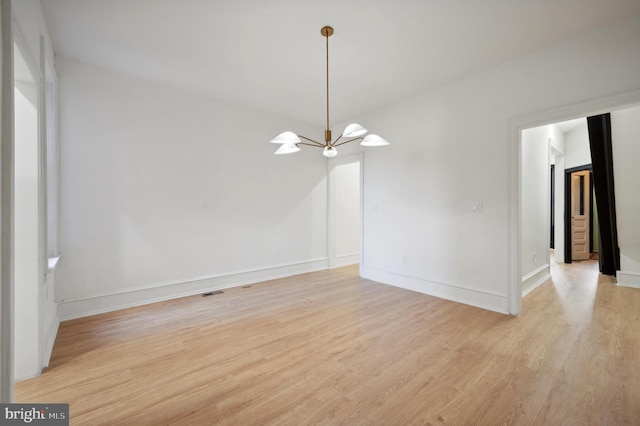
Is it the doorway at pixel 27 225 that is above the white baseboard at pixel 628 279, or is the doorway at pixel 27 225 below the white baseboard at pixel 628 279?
above

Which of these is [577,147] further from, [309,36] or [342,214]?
[309,36]

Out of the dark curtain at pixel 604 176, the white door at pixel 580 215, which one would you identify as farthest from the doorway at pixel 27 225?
the white door at pixel 580 215

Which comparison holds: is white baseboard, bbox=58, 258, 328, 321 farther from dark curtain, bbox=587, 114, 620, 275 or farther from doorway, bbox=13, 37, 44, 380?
dark curtain, bbox=587, 114, 620, 275

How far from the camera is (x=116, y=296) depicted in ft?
10.8

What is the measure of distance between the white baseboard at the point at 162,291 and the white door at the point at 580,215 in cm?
637

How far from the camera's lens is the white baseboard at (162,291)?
306cm

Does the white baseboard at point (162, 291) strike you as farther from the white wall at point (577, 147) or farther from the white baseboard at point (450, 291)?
the white wall at point (577, 147)

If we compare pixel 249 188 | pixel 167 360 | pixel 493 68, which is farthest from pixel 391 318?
pixel 493 68

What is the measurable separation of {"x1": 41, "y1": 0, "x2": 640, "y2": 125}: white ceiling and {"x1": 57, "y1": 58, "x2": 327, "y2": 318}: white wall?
0.47 metres

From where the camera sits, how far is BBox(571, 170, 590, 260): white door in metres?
6.04

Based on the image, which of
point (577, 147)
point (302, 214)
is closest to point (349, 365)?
point (302, 214)

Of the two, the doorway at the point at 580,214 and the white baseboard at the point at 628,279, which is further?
the doorway at the point at 580,214

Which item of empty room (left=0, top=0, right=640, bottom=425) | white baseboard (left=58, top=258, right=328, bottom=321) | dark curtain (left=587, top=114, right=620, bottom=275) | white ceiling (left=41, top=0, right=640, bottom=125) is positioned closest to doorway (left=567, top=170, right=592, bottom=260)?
empty room (left=0, top=0, right=640, bottom=425)

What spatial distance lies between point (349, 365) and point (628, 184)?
5080 mm
